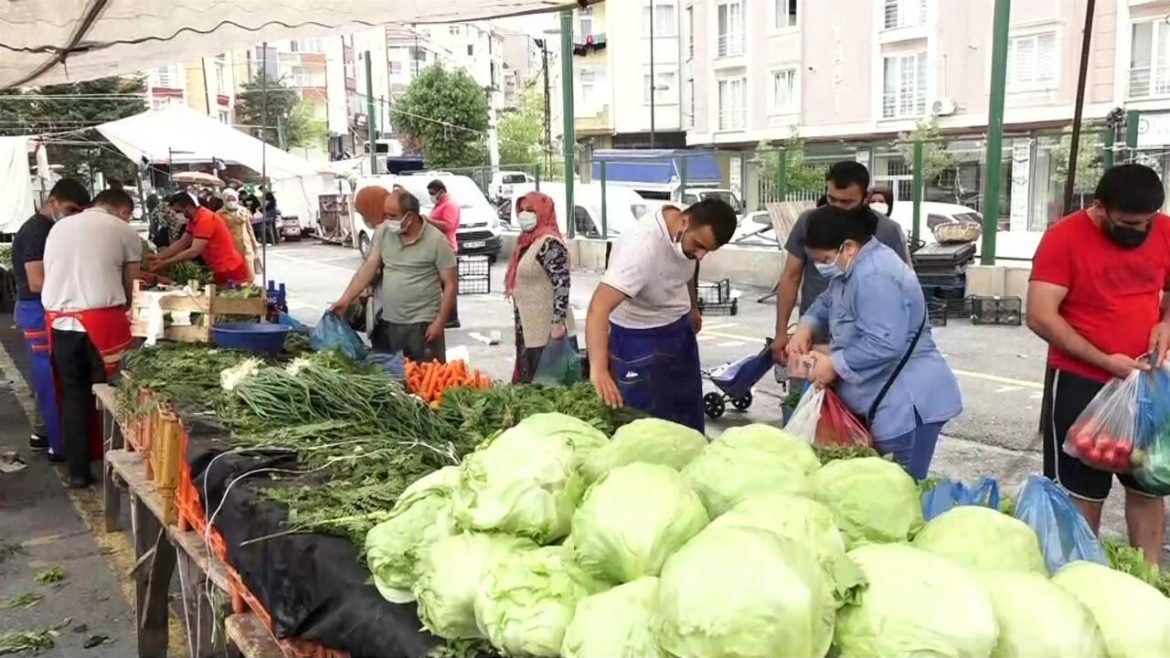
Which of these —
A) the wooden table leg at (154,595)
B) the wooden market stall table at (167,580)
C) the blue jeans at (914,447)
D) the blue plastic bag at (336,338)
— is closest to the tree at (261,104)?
the blue plastic bag at (336,338)

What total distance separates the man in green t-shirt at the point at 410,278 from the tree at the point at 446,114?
1440 inches

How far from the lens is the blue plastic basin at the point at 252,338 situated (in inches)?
209

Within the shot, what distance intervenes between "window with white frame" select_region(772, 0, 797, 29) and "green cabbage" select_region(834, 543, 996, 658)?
119ft

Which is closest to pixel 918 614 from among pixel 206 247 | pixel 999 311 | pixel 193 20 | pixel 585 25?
pixel 193 20

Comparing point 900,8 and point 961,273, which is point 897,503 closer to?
point 961,273

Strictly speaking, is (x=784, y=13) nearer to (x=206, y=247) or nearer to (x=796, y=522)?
(x=206, y=247)

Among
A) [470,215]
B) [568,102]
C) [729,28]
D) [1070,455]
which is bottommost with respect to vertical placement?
[1070,455]

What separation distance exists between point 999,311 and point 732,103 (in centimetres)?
2848

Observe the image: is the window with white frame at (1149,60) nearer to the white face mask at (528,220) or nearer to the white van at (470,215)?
the white van at (470,215)

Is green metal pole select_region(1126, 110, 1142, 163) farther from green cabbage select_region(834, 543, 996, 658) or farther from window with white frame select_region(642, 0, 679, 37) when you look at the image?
window with white frame select_region(642, 0, 679, 37)

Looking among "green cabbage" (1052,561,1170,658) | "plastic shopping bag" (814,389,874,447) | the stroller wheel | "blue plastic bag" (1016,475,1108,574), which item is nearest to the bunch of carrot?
"plastic shopping bag" (814,389,874,447)

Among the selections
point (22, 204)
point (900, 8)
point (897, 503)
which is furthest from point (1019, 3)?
point (897, 503)

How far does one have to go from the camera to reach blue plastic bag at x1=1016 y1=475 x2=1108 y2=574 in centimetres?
207

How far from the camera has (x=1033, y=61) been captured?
2850 cm
